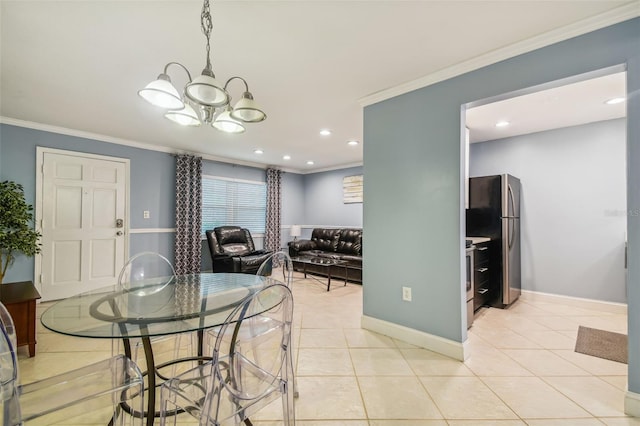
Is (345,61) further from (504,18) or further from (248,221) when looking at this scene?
(248,221)

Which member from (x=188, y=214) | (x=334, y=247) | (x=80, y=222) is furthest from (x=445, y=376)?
(x=80, y=222)

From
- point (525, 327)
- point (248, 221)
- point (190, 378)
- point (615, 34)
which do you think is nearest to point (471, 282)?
point (525, 327)

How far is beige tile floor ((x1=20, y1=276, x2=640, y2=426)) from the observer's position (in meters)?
1.60

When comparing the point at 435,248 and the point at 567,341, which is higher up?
the point at 435,248

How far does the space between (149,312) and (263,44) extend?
5.95 feet

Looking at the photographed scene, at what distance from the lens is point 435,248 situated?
2.34 meters

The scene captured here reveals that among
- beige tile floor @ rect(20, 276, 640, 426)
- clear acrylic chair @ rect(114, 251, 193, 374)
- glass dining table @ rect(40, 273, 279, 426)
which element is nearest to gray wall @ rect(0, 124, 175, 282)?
beige tile floor @ rect(20, 276, 640, 426)

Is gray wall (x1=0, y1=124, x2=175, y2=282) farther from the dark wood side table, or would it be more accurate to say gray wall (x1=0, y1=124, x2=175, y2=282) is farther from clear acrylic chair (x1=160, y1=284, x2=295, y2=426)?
clear acrylic chair (x1=160, y1=284, x2=295, y2=426)

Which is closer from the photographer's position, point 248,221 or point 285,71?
point 285,71

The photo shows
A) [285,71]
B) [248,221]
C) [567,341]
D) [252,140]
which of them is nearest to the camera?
[285,71]

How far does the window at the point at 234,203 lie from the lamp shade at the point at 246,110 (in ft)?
13.5

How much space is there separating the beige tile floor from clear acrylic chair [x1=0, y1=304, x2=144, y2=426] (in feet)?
1.72

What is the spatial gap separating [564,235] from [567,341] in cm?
166

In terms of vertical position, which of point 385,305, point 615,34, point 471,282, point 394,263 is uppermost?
point 615,34
